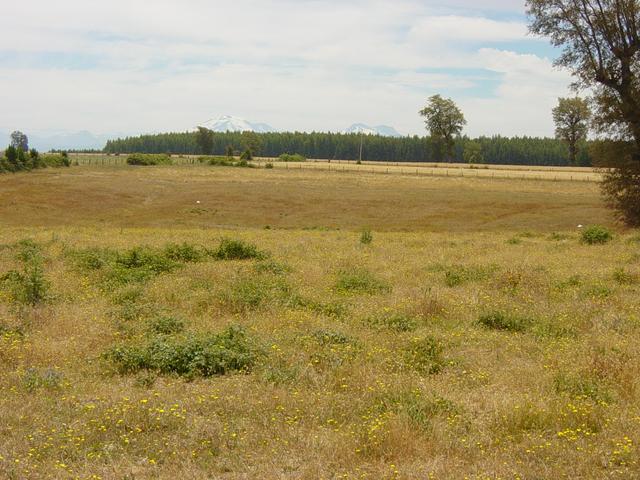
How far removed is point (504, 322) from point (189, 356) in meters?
5.52

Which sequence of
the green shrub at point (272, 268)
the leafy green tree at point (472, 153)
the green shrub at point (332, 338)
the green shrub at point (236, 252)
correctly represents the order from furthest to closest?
the leafy green tree at point (472, 153) < the green shrub at point (236, 252) < the green shrub at point (272, 268) < the green shrub at point (332, 338)

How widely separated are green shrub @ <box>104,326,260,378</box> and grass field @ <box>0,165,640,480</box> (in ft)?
0.10

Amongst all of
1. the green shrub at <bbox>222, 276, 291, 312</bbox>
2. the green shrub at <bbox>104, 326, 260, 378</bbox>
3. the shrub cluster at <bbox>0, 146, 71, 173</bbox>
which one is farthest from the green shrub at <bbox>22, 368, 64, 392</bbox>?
the shrub cluster at <bbox>0, 146, 71, 173</bbox>

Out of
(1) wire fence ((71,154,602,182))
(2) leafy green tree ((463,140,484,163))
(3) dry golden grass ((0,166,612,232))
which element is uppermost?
(2) leafy green tree ((463,140,484,163))

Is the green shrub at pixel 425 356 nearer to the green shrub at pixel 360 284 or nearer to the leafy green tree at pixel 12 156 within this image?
the green shrub at pixel 360 284

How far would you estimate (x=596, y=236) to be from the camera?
2308 centimetres

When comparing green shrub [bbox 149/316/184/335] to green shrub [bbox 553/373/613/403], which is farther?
green shrub [bbox 149/316/184/335]

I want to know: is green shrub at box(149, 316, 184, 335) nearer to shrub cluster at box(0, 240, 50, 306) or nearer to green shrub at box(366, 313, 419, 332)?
shrub cluster at box(0, 240, 50, 306)

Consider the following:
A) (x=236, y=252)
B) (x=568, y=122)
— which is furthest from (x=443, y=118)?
(x=236, y=252)

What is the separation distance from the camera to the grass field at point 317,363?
5.58m

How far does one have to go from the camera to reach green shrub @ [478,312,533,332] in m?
10.4

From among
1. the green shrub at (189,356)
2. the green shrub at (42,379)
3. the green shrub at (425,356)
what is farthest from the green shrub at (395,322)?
the green shrub at (42,379)

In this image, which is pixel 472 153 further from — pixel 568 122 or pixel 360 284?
pixel 360 284

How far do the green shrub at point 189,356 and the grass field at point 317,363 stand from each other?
0.03m
